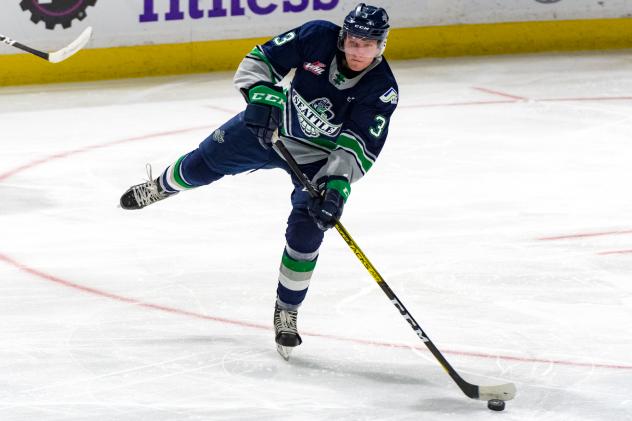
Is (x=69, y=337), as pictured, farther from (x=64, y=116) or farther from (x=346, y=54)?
(x=64, y=116)

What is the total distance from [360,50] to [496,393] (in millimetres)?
1041

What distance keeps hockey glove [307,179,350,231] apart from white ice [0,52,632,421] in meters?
0.47

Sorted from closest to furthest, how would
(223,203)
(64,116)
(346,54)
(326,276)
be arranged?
(346,54)
(326,276)
(223,203)
(64,116)

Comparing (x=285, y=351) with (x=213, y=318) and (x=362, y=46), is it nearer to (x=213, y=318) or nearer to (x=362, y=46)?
(x=213, y=318)

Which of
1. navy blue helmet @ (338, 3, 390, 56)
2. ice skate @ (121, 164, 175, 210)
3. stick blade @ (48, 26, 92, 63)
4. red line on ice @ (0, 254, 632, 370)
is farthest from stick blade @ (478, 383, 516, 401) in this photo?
stick blade @ (48, 26, 92, 63)

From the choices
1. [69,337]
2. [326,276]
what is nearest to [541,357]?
[326,276]

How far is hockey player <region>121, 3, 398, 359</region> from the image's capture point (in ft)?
12.0

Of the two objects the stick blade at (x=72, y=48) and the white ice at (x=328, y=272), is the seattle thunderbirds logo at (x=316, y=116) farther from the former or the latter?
the stick blade at (x=72, y=48)

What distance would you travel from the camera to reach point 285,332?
380 centimetres

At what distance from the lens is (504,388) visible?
3480 millimetres

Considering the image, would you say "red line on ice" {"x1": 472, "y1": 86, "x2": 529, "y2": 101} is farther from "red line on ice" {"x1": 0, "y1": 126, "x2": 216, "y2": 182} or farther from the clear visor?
the clear visor

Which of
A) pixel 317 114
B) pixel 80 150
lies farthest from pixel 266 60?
pixel 80 150

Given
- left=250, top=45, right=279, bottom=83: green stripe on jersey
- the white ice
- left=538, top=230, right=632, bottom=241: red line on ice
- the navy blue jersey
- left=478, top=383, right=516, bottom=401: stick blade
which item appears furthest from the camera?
left=538, top=230, right=632, bottom=241: red line on ice

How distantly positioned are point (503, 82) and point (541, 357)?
15.5 ft
